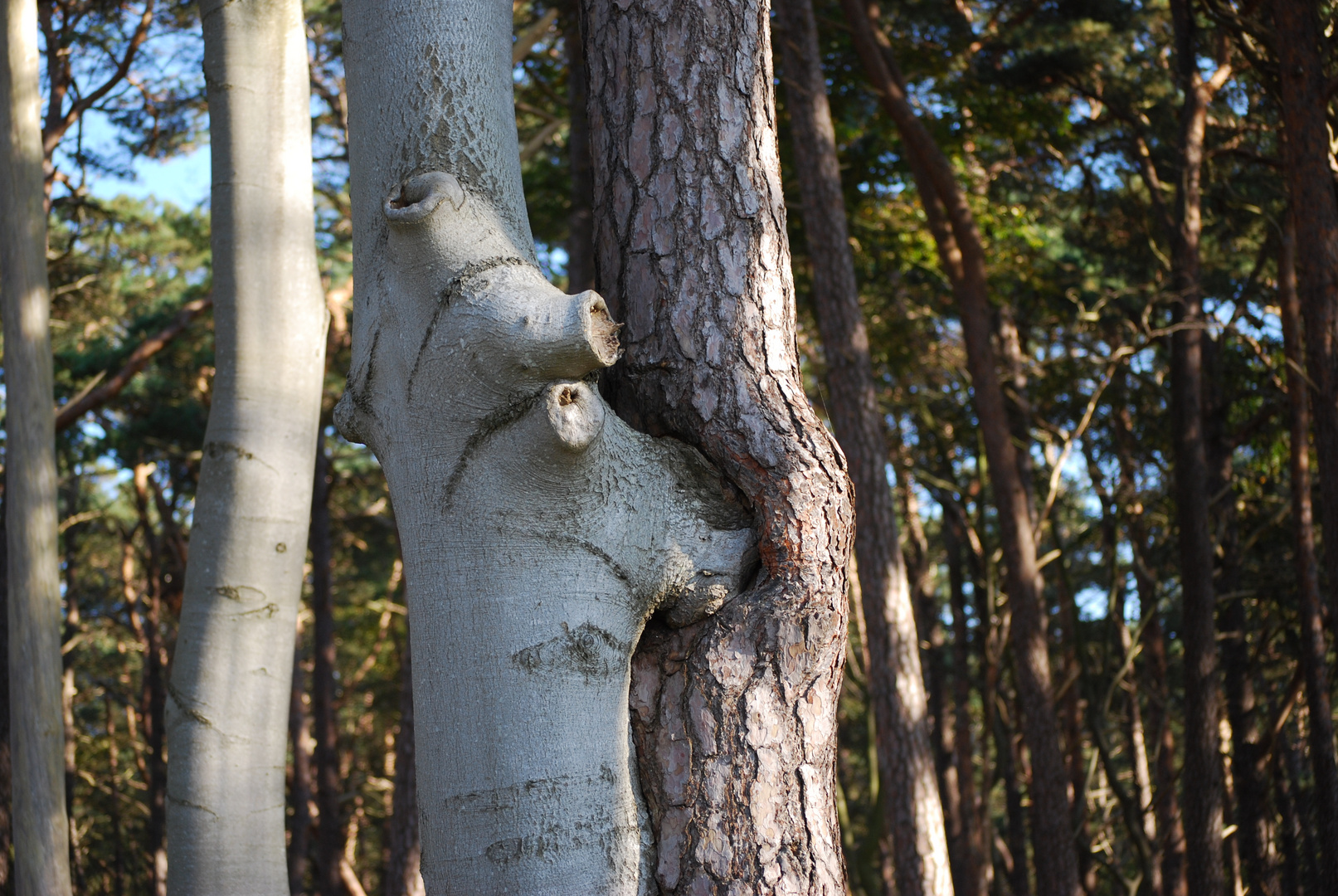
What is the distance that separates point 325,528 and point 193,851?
35.2 ft

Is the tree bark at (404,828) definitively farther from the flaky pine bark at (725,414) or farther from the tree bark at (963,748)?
the flaky pine bark at (725,414)

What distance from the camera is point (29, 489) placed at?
314 centimetres

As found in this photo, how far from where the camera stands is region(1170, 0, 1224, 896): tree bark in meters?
9.02

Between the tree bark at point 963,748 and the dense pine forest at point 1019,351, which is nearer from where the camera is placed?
the dense pine forest at point 1019,351

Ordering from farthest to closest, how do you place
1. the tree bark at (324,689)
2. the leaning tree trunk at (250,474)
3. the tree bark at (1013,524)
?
the tree bark at (324,689)
the tree bark at (1013,524)
the leaning tree trunk at (250,474)

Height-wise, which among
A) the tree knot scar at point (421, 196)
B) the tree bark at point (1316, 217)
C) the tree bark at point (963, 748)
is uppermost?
the tree bark at point (1316, 217)

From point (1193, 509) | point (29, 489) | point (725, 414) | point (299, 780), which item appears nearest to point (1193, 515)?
point (1193, 509)

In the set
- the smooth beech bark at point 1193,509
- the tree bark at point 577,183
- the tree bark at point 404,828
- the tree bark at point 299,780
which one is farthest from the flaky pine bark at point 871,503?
the tree bark at point 299,780

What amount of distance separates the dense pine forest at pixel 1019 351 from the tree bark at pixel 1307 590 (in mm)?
31

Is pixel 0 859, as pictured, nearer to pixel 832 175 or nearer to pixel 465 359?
pixel 832 175

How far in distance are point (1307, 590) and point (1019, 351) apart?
4.84 metres

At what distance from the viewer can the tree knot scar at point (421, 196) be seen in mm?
1464

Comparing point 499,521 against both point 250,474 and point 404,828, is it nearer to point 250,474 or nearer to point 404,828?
point 250,474

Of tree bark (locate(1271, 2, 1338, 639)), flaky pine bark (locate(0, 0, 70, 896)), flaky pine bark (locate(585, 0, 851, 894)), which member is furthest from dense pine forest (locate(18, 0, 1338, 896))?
flaky pine bark (locate(585, 0, 851, 894))
